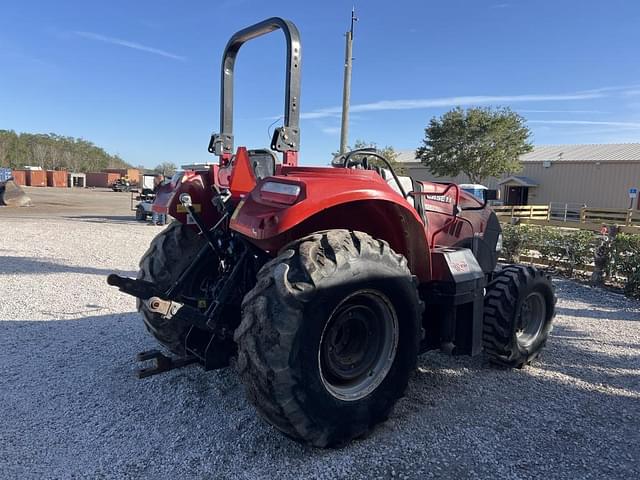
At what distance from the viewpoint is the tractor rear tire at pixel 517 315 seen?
4.03 meters

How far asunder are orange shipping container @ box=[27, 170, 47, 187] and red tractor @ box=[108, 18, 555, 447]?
69352mm

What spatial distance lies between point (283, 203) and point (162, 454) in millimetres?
1665

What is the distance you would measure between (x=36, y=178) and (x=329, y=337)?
235 feet

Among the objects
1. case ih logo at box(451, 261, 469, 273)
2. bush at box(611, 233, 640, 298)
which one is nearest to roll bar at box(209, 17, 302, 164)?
case ih logo at box(451, 261, 469, 273)

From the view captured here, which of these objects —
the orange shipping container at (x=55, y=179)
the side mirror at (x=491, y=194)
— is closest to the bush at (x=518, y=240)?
the side mirror at (x=491, y=194)

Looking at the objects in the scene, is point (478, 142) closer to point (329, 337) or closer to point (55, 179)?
point (329, 337)

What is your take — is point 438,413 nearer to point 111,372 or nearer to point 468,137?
point 111,372

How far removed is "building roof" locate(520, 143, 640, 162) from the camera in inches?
1329

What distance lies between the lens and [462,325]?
11.9 feet

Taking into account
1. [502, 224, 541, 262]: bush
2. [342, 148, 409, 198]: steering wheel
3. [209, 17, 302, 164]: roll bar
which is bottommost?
[502, 224, 541, 262]: bush

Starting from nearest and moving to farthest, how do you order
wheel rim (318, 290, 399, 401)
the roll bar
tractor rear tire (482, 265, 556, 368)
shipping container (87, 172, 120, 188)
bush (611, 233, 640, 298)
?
1. wheel rim (318, 290, 399, 401)
2. the roll bar
3. tractor rear tire (482, 265, 556, 368)
4. bush (611, 233, 640, 298)
5. shipping container (87, 172, 120, 188)

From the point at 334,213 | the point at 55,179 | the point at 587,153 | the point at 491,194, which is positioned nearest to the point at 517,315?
the point at 491,194

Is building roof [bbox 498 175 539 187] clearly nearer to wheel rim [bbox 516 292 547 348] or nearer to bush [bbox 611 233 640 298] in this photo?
bush [bbox 611 233 640 298]

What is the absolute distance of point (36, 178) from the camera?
62.5 m
